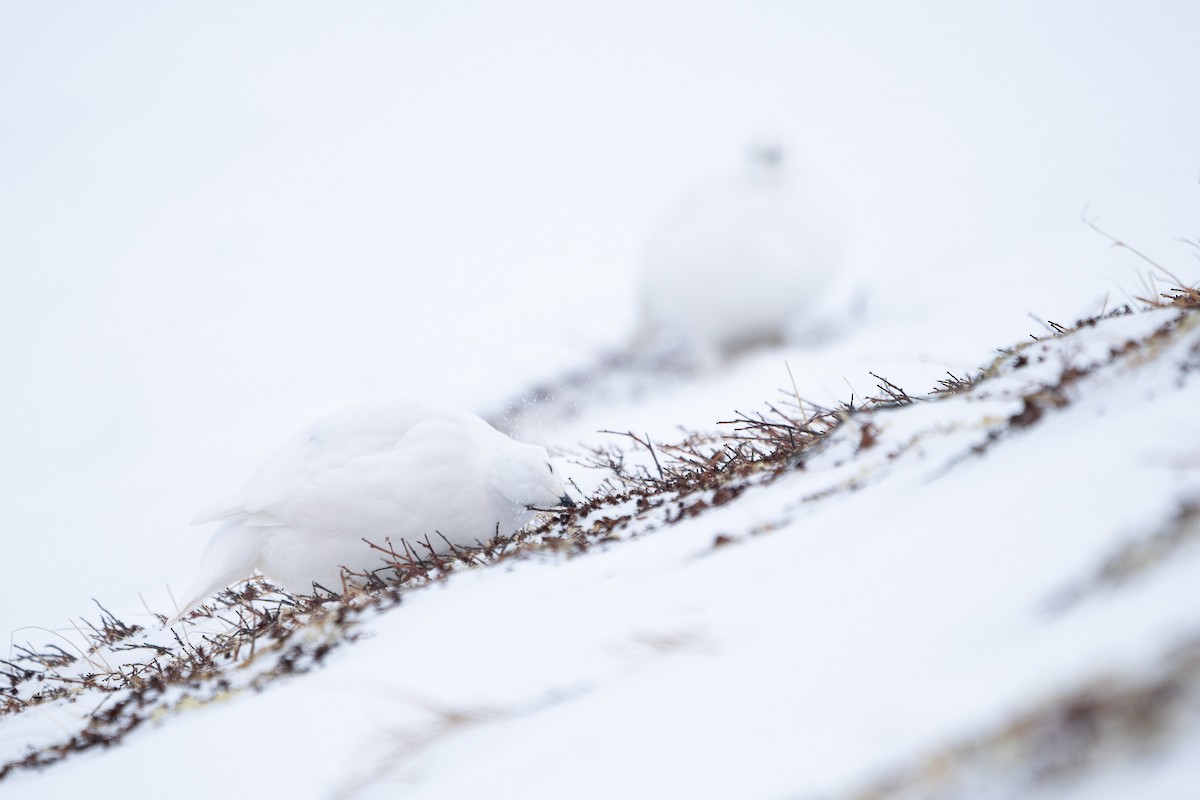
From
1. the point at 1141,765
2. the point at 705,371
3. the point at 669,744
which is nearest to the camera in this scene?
the point at 1141,765

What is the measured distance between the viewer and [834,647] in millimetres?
851

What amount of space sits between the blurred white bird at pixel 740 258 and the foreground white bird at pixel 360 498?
7.90 metres

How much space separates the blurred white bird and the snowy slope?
840 centimetres

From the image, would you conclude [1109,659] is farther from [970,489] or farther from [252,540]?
[252,540]

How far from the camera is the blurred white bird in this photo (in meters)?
10.1

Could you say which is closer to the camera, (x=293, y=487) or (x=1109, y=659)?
(x=1109, y=659)

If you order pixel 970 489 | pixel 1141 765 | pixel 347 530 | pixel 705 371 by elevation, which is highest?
pixel 705 371

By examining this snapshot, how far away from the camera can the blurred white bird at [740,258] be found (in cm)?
1011

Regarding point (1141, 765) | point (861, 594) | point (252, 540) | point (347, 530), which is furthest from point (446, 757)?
point (252, 540)

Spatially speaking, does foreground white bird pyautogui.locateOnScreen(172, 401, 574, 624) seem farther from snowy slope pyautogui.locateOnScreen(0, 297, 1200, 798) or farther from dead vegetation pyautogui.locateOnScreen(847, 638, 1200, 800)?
dead vegetation pyautogui.locateOnScreen(847, 638, 1200, 800)

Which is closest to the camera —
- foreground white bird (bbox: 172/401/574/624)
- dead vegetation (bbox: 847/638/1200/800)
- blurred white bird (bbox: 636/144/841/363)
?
dead vegetation (bbox: 847/638/1200/800)

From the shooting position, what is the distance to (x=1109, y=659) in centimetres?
62

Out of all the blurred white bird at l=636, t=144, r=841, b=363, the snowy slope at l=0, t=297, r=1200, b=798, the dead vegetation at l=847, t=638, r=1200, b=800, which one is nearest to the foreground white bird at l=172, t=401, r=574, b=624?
the snowy slope at l=0, t=297, r=1200, b=798

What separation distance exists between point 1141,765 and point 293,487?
8.72ft
